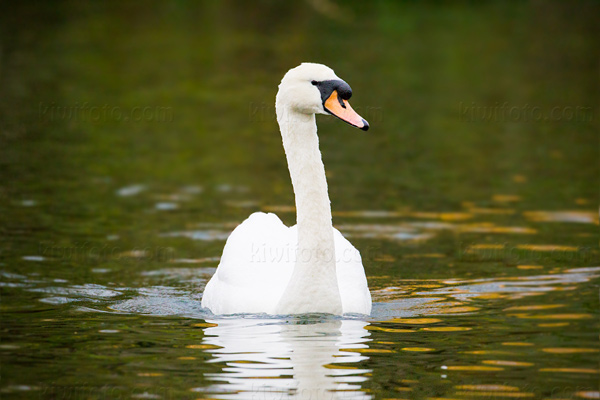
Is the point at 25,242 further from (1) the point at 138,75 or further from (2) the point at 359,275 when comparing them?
(1) the point at 138,75

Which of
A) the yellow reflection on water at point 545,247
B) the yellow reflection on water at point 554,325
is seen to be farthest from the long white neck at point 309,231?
Result: the yellow reflection on water at point 545,247

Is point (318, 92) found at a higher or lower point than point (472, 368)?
higher

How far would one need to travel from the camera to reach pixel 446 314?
980 centimetres

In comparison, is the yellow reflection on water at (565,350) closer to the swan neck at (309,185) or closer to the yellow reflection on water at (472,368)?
the yellow reflection on water at (472,368)

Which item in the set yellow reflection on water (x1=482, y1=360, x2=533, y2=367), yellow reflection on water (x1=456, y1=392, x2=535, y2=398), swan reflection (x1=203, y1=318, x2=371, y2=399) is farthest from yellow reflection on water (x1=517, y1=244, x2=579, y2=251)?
yellow reflection on water (x1=456, y1=392, x2=535, y2=398)

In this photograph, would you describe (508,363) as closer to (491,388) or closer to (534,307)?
(491,388)

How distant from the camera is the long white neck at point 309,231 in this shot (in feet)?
29.9

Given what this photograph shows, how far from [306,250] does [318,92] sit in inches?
51.6

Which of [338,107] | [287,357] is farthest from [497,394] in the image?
[338,107]

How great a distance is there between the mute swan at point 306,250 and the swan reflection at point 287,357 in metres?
0.19

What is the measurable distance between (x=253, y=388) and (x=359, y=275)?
2.71m

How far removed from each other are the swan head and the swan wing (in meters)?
1.65

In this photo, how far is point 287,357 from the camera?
8.21 m

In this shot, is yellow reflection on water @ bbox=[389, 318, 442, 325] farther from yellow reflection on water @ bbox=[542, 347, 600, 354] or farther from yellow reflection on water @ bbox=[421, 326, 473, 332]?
yellow reflection on water @ bbox=[542, 347, 600, 354]
